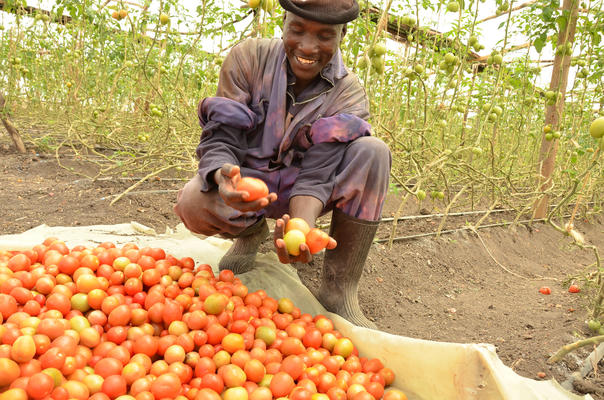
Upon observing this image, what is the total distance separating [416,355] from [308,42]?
1137mm

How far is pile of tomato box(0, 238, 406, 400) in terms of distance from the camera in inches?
47.4

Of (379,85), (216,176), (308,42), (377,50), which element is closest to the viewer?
(216,176)

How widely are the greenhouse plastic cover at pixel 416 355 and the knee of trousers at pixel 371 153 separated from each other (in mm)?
609

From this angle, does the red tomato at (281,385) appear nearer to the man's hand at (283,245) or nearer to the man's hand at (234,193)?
the man's hand at (283,245)

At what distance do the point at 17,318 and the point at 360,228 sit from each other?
3.90 ft

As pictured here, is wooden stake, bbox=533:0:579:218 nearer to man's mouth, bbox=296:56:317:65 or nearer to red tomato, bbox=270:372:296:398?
man's mouth, bbox=296:56:317:65

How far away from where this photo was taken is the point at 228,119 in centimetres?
171

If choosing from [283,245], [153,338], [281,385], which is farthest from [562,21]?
[153,338]

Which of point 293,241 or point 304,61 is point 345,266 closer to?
point 293,241

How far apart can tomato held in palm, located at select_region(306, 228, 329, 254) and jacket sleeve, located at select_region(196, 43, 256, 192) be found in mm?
423

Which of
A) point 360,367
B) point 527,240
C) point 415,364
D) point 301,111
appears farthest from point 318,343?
point 527,240

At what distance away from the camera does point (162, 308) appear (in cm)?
153

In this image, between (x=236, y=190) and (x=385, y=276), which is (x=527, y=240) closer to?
(x=385, y=276)

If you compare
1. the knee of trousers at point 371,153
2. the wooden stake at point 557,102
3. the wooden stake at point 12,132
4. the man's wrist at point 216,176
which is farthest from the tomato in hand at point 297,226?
the wooden stake at point 12,132
